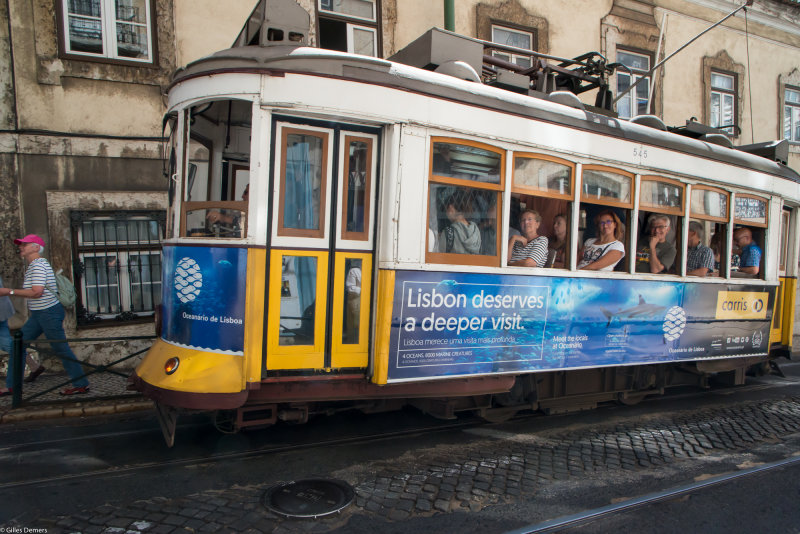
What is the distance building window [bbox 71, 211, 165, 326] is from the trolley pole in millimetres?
1868

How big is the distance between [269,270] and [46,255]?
16.6 ft

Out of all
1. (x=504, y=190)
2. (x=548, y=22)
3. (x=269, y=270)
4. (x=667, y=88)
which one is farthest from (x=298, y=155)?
(x=667, y=88)

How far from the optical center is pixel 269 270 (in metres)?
4.05

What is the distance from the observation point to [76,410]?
5.71 meters

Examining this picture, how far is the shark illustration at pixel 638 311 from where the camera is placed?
17.9 feet

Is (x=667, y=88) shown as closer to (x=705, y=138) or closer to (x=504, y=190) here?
(x=705, y=138)

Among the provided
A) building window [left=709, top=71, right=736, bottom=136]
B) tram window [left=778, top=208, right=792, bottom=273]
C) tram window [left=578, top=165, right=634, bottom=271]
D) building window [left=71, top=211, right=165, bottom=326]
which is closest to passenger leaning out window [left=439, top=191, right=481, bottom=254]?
tram window [left=578, top=165, right=634, bottom=271]

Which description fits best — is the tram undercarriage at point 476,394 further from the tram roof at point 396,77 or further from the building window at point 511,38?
the building window at point 511,38

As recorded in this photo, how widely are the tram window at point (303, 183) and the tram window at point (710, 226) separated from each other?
416cm

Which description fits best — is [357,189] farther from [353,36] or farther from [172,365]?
[353,36]

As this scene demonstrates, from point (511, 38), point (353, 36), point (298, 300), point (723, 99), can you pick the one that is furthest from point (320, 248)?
point (723, 99)

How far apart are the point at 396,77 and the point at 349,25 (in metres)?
5.85

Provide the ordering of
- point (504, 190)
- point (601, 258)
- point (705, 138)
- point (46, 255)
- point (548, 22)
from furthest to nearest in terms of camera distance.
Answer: point (548, 22), point (46, 255), point (705, 138), point (601, 258), point (504, 190)

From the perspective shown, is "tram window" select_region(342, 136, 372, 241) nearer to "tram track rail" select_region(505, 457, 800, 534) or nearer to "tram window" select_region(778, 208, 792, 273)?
"tram track rail" select_region(505, 457, 800, 534)
